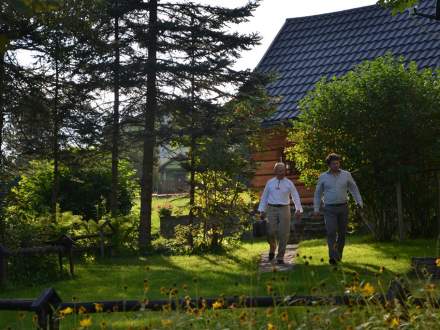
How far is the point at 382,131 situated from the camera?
18609 millimetres

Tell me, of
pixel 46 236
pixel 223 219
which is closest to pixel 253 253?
pixel 223 219

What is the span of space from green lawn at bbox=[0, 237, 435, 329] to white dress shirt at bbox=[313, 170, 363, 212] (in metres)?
1.11

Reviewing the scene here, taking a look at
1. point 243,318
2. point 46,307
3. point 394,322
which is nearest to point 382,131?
point 46,307

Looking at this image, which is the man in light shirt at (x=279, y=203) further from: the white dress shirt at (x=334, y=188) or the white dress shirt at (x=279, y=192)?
the white dress shirt at (x=334, y=188)

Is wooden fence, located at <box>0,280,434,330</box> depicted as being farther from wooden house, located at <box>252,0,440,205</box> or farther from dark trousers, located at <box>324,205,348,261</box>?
wooden house, located at <box>252,0,440,205</box>

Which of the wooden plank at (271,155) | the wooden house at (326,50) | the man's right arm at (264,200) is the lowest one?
the man's right arm at (264,200)

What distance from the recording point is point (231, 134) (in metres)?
21.0

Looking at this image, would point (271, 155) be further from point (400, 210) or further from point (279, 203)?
point (279, 203)

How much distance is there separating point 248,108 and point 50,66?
5291mm

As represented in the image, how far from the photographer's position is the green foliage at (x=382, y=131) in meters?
18.4

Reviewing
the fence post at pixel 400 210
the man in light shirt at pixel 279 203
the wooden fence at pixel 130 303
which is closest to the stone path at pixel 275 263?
the man in light shirt at pixel 279 203

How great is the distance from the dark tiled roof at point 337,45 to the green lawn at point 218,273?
332 inches

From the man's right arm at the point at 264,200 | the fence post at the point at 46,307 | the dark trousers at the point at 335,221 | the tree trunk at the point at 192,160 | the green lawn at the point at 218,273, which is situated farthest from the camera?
the tree trunk at the point at 192,160

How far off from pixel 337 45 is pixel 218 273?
53.9 ft
